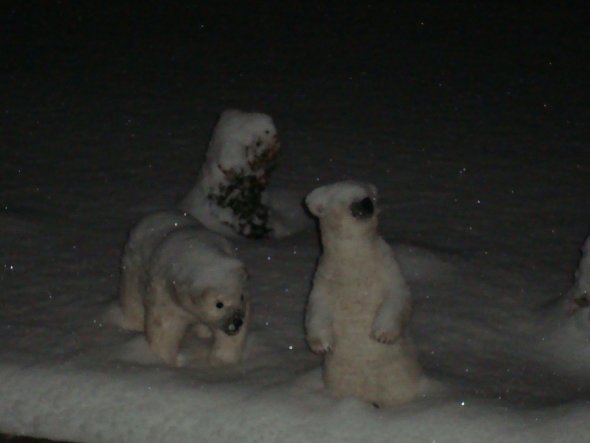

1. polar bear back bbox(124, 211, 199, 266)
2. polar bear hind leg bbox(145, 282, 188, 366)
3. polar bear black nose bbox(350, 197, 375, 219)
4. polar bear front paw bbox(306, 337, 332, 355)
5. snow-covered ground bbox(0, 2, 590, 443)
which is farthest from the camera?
polar bear back bbox(124, 211, 199, 266)

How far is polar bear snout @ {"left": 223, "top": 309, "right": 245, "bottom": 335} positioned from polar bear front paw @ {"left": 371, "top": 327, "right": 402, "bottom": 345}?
0.81 meters

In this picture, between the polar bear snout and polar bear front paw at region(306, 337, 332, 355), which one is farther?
the polar bear snout

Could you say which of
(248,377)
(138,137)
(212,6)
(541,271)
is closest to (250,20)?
(212,6)

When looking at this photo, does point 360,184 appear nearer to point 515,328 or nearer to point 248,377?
point 248,377

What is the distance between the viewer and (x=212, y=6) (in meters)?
19.4

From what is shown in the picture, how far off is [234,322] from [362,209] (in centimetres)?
108

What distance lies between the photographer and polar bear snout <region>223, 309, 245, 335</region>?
490 cm

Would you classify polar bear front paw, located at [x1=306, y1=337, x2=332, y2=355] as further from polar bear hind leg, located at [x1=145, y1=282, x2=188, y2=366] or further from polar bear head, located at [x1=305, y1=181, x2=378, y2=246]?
polar bear hind leg, located at [x1=145, y1=282, x2=188, y2=366]

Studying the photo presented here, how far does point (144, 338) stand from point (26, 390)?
0.81 metres

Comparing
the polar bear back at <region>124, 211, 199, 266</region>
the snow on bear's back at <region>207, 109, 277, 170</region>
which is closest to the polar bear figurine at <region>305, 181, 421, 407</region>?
the polar bear back at <region>124, 211, 199, 266</region>

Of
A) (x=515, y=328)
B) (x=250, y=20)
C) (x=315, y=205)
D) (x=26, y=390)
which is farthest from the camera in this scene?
(x=250, y=20)

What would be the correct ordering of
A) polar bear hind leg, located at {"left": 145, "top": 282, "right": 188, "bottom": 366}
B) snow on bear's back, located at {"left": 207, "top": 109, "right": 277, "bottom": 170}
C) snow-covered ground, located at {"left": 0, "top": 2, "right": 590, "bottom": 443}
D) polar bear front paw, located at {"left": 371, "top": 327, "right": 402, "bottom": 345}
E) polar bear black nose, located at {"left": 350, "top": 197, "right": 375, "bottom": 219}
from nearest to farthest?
polar bear black nose, located at {"left": 350, "top": 197, "right": 375, "bottom": 219} < polar bear front paw, located at {"left": 371, "top": 327, "right": 402, "bottom": 345} < snow-covered ground, located at {"left": 0, "top": 2, "right": 590, "bottom": 443} < polar bear hind leg, located at {"left": 145, "top": 282, "right": 188, "bottom": 366} < snow on bear's back, located at {"left": 207, "top": 109, "right": 277, "bottom": 170}

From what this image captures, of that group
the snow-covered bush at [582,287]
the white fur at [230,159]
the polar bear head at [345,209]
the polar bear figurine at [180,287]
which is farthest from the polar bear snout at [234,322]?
→ the white fur at [230,159]

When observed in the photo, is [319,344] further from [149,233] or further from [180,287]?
[149,233]
